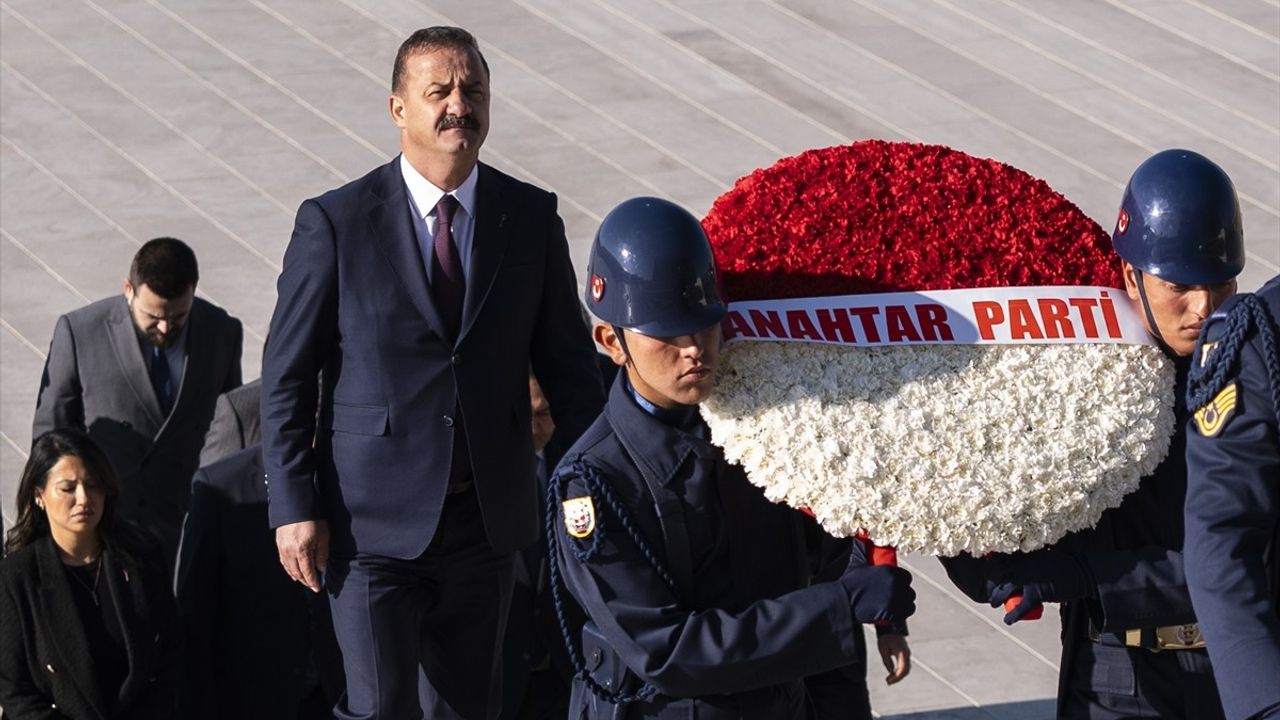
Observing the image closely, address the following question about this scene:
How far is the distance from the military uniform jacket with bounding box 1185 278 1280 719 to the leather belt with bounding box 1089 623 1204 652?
589 mm

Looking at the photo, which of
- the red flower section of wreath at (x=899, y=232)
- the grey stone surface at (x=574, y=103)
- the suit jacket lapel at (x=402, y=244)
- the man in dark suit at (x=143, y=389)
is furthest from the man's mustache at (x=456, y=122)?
the grey stone surface at (x=574, y=103)

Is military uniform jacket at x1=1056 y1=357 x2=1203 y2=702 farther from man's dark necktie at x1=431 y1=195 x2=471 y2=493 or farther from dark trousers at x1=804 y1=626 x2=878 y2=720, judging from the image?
man's dark necktie at x1=431 y1=195 x2=471 y2=493

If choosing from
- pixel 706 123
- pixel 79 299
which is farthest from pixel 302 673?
pixel 706 123

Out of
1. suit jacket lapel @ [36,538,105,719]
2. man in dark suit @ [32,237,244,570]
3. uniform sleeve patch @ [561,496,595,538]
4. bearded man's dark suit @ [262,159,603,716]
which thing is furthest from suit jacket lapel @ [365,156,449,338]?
man in dark suit @ [32,237,244,570]

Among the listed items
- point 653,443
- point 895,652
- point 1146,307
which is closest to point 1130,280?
point 1146,307

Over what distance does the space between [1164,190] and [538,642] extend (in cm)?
238

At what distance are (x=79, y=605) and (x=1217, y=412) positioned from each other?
11.6 ft

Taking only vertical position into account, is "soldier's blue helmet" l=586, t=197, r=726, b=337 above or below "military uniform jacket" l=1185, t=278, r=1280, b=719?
above

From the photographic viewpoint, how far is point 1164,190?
3.68 m

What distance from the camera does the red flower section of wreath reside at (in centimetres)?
373

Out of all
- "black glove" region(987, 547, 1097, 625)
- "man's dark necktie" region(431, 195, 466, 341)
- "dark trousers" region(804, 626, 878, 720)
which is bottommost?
"dark trousers" region(804, 626, 878, 720)

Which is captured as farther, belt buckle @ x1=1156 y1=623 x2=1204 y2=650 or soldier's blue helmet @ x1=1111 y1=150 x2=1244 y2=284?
belt buckle @ x1=1156 y1=623 x2=1204 y2=650

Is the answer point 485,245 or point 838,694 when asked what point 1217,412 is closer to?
point 485,245

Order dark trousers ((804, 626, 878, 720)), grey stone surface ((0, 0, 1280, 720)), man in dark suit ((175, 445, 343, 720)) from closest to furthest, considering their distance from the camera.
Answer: dark trousers ((804, 626, 878, 720)) < man in dark suit ((175, 445, 343, 720)) < grey stone surface ((0, 0, 1280, 720))
